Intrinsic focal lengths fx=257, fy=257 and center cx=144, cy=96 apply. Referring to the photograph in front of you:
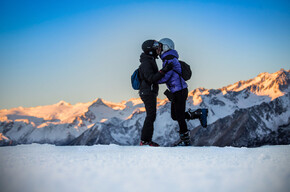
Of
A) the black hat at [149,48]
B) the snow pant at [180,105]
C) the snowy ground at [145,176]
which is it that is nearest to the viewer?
the snowy ground at [145,176]

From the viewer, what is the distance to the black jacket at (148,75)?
22.9ft

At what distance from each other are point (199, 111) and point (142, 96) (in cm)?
192

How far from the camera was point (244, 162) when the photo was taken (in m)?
3.02

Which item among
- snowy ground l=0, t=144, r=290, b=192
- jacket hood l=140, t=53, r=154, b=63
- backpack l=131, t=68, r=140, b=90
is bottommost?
snowy ground l=0, t=144, r=290, b=192

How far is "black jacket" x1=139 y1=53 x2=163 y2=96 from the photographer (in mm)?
6965

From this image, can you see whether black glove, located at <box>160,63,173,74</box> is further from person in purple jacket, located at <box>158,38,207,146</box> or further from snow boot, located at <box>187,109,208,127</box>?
snow boot, located at <box>187,109,208,127</box>

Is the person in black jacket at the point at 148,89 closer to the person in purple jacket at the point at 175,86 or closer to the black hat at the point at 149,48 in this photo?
the black hat at the point at 149,48

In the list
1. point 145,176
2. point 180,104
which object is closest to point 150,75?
→ point 180,104

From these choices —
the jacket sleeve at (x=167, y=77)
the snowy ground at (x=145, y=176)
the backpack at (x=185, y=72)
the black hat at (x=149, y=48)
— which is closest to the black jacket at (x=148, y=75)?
the black hat at (x=149, y=48)

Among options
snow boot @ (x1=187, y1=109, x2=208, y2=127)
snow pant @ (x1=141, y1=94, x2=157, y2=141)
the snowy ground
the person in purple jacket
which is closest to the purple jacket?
the person in purple jacket

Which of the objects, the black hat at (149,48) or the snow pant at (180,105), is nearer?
the snow pant at (180,105)

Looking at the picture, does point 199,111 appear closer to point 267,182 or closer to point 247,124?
point 267,182

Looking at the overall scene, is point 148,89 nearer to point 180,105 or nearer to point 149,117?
point 149,117

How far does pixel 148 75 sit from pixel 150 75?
0.22ft
